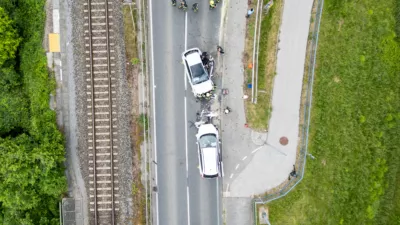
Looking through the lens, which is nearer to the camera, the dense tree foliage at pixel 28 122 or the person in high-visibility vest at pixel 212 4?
the dense tree foliage at pixel 28 122

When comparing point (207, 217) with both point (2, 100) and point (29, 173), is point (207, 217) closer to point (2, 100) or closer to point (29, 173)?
point (29, 173)

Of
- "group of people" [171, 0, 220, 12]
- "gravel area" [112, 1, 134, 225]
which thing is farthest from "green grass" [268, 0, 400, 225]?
"gravel area" [112, 1, 134, 225]

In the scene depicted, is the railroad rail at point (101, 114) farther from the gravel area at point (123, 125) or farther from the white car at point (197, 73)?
the white car at point (197, 73)

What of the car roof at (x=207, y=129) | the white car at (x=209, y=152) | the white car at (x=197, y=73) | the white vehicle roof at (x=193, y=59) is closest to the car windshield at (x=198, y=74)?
the white car at (x=197, y=73)

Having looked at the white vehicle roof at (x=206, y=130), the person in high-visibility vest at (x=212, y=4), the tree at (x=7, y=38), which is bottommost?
the white vehicle roof at (x=206, y=130)

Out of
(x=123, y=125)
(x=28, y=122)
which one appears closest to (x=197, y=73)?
(x=123, y=125)

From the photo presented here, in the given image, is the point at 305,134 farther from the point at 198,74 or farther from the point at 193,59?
the point at 193,59
